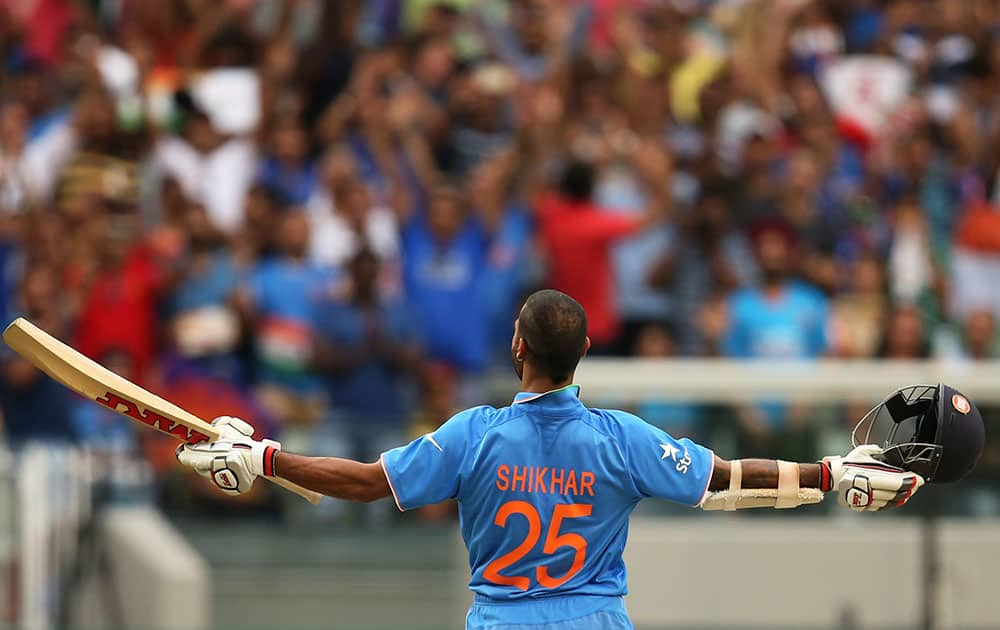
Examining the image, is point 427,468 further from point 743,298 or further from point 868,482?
point 743,298

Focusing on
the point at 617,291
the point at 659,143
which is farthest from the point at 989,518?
the point at 659,143

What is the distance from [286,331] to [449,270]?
127 centimetres

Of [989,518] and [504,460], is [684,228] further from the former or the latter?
[504,460]


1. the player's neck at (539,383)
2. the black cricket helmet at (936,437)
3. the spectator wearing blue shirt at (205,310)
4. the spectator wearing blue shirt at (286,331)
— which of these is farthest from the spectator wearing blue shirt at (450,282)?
the player's neck at (539,383)

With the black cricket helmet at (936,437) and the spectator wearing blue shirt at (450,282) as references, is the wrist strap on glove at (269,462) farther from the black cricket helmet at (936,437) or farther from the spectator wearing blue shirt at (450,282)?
the spectator wearing blue shirt at (450,282)

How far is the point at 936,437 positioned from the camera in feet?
21.2

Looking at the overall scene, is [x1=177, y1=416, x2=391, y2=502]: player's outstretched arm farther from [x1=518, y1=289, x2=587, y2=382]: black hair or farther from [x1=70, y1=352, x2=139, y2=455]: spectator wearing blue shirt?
[x1=70, y1=352, x2=139, y2=455]: spectator wearing blue shirt

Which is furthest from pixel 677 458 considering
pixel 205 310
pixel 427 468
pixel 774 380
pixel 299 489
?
pixel 205 310

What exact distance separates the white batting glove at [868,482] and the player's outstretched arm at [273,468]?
1.56 m

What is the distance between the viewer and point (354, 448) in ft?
38.9

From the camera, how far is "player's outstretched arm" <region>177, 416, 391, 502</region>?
20.1 ft

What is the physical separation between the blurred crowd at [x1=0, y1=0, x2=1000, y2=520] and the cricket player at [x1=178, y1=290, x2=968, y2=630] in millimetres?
5346

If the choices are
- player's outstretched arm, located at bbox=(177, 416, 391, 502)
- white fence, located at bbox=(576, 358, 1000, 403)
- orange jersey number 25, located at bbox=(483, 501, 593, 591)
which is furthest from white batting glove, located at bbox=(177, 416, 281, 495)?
white fence, located at bbox=(576, 358, 1000, 403)

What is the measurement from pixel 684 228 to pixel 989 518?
3.11 m
